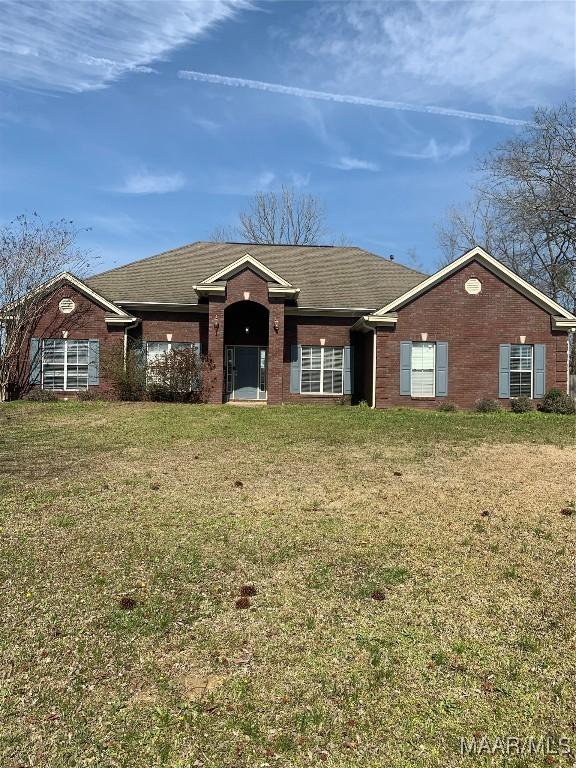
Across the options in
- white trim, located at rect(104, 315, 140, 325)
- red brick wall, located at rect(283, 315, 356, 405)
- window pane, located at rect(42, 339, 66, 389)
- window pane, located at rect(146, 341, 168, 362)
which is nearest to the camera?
white trim, located at rect(104, 315, 140, 325)

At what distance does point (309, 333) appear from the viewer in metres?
20.8

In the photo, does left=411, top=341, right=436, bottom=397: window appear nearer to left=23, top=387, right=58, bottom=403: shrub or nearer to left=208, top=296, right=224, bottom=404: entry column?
left=208, top=296, right=224, bottom=404: entry column

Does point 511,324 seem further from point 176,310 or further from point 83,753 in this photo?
point 83,753

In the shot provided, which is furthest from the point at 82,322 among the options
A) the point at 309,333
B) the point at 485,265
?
the point at 485,265

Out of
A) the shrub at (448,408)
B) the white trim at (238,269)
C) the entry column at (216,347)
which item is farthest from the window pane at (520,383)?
the entry column at (216,347)

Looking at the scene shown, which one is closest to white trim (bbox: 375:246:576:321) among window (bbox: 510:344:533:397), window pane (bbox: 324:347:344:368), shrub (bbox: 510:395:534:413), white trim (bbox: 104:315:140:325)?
window (bbox: 510:344:533:397)

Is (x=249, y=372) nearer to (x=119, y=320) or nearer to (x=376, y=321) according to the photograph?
(x=119, y=320)

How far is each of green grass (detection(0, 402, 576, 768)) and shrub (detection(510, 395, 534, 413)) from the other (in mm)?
10716

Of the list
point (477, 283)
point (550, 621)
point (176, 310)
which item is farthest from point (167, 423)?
point (477, 283)

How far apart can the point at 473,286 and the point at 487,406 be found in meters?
4.15

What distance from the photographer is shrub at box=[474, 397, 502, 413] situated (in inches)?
717

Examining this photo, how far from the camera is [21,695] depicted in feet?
9.42

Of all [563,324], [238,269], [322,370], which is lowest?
[322,370]

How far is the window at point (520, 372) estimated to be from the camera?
18984 mm
